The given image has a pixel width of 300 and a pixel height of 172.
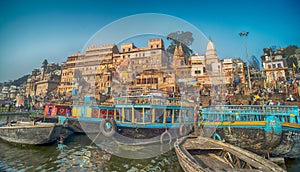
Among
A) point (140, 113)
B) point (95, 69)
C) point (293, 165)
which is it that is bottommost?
point (293, 165)

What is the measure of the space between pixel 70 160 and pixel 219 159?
750 cm

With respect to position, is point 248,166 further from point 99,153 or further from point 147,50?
point 147,50

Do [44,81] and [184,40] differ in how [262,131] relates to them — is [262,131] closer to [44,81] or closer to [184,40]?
[184,40]

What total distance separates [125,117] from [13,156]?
7.39m

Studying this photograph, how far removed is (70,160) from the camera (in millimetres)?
8867

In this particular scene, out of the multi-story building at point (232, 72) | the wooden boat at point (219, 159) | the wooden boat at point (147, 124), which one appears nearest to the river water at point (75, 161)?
the wooden boat at point (219, 159)

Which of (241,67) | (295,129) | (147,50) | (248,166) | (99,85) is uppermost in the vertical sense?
(147,50)

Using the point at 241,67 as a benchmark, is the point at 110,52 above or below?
above

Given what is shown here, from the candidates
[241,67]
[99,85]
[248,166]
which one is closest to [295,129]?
[248,166]

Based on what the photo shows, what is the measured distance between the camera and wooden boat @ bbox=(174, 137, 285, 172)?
17.7ft

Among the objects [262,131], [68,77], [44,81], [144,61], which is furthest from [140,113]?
[44,81]

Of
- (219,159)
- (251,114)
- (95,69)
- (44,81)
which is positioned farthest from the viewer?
(44,81)

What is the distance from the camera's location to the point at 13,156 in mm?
9320

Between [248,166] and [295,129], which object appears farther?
[295,129]
